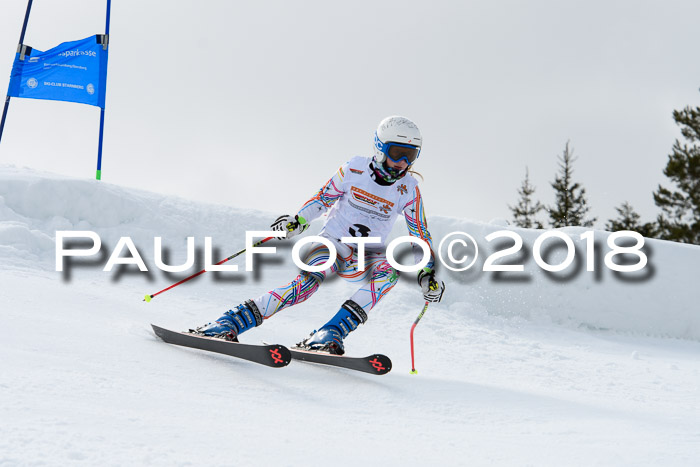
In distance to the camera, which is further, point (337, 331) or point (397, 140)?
point (397, 140)

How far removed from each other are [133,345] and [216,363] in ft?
1.77

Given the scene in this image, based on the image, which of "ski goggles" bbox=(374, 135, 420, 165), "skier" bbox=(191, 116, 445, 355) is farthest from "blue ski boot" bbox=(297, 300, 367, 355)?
"ski goggles" bbox=(374, 135, 420, 165)

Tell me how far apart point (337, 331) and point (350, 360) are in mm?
346

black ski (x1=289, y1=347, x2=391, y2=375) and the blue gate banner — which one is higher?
the blue gate banner

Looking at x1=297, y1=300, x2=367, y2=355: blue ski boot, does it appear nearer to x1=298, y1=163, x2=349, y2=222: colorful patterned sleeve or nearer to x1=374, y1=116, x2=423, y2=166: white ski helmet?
x1=298, y1=163, x2=349, y2=222: colorful patterned sleeve

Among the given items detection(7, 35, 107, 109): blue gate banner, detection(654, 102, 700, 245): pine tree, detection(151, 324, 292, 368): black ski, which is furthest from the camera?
detection(654, 102, 700, 245): pine tree

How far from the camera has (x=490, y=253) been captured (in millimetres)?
8570

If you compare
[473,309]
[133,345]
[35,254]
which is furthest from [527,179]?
[133,345]

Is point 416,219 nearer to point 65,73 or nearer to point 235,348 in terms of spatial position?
point 235,348

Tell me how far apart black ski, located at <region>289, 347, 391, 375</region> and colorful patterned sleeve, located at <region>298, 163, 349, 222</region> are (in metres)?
1.02

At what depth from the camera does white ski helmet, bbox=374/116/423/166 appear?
4414 millimetres

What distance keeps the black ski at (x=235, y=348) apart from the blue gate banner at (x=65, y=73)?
8.19 m

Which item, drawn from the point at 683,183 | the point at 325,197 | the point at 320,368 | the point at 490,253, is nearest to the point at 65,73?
the point at 490,253

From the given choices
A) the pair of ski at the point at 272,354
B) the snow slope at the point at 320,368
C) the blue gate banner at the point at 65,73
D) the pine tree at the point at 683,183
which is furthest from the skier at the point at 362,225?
the pine tree at the point at 683,183
